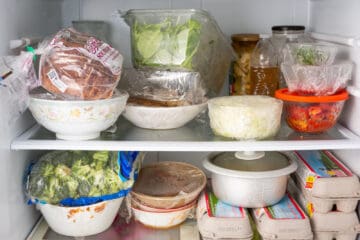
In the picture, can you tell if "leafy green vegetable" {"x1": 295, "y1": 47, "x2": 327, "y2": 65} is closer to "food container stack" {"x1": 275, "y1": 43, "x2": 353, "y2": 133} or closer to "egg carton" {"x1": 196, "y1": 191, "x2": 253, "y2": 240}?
"food container stack" {"x1": 275, "y1": 43, "x2": 353, "y2": 133}

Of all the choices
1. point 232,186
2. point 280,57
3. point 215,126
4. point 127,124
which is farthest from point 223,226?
point 280,57

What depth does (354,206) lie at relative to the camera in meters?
1.17

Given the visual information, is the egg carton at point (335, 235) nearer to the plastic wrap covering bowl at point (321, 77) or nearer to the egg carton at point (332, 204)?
the egg carton at point (332, 204)

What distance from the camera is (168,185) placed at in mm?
1338

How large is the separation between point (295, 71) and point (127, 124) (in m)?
0.50

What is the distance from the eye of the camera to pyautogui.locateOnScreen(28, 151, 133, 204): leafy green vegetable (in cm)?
114

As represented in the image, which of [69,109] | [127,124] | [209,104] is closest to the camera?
[69,109]

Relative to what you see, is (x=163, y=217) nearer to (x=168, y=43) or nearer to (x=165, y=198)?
(x=165, y=198)

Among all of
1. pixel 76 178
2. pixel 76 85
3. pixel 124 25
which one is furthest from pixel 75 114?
pixel 124 25

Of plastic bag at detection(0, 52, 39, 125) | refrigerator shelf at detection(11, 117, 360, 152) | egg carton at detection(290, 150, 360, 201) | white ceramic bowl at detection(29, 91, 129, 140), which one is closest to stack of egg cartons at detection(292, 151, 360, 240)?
egg carton at detection(290, 150, 360, 201)

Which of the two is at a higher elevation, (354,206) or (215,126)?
(215,126)

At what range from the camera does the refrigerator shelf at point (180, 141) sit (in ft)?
3.53

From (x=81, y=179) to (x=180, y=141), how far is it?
28cm

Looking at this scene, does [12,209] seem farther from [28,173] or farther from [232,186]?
[232,186]
